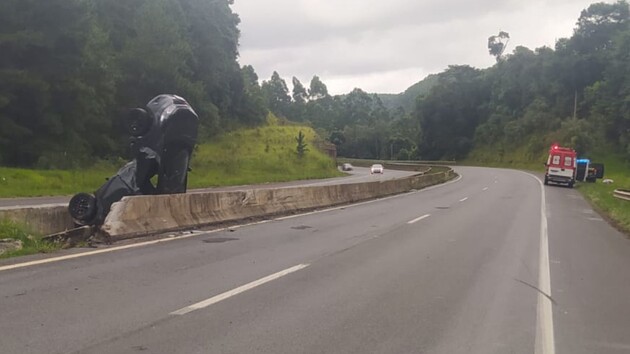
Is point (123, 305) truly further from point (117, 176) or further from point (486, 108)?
point (486, 108)

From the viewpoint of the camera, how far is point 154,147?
1459 centimetres

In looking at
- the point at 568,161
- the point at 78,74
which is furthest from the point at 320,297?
the point at 568,161

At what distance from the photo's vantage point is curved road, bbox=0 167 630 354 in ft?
20.5

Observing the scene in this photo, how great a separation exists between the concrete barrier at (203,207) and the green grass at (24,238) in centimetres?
119

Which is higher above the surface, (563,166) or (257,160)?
(563,166)

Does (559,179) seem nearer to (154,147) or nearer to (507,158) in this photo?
(154,147)

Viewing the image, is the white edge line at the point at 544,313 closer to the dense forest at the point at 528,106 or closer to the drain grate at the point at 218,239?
the drain grate at the point at 218,239

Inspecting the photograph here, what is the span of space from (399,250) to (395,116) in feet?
556

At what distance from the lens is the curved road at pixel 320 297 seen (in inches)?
246

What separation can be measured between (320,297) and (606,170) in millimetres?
83299

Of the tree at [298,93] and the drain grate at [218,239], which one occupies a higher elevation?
the tree at [298,93]

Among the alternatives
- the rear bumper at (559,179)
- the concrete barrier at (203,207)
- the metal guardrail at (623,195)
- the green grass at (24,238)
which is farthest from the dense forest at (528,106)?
the green grass at (24,238)

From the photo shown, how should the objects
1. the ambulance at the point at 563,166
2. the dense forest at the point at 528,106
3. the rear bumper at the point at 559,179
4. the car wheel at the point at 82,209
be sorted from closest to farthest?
the car wheel at the point at 82,209, the ambulance at the point at 563,166, the rear bumper at the point at 559,179, the dense forest at the point at 528,106

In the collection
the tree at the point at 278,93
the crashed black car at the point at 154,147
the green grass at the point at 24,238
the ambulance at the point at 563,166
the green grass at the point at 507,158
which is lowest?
the green grass at the point at 507,158
